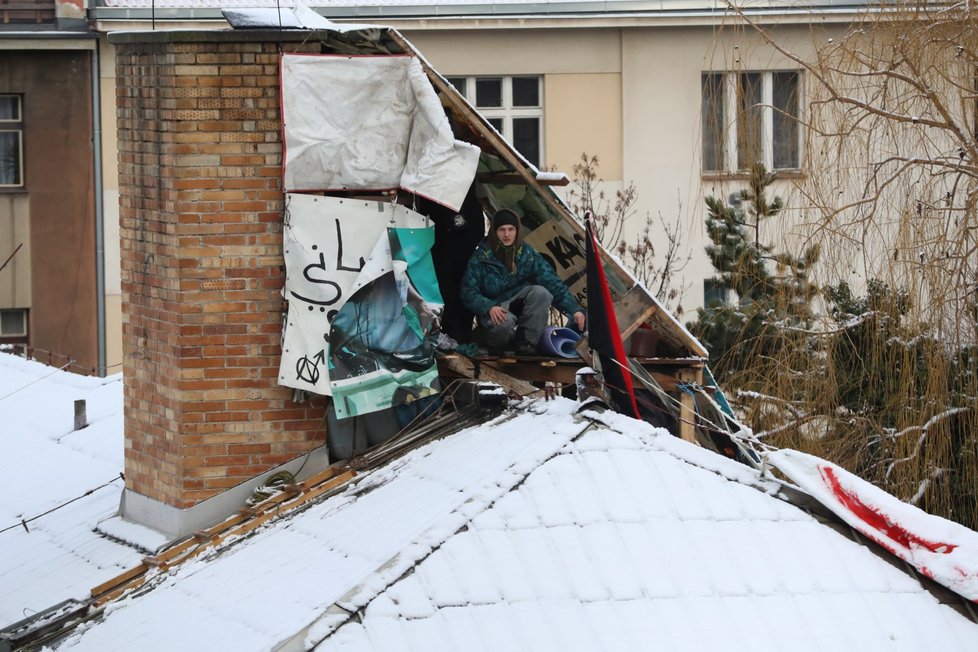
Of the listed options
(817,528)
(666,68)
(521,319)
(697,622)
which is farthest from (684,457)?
(666,68)

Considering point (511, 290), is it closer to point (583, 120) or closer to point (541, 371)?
point (541, 371)

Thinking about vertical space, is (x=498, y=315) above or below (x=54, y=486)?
above

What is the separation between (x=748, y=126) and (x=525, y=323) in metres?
2.47

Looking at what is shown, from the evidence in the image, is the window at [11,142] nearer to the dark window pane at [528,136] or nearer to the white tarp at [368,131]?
the dark window pane at [528,136]

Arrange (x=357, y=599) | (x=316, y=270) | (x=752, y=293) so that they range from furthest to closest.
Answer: (x=752, y=293), (x=316, y=270), (x=357, y=599)

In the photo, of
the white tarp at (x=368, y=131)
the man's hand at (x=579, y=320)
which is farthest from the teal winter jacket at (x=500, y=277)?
the white tarp at (x=368, y=131)

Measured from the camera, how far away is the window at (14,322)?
24.5 meters

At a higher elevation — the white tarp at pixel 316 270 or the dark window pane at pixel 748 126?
the dark window pane at pixel 748 126

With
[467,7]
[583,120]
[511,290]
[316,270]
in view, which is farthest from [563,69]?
[316,270]

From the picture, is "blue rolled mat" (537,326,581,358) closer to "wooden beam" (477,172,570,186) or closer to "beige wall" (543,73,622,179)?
"wooden beam" (477,172,570,186)

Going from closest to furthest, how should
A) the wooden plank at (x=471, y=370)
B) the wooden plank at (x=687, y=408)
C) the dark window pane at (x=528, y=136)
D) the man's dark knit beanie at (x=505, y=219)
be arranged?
the wooden plank at (x=471, y=370) → the man's dark knit beanie at (x=505, y=219) → the wooden plank at (x=687, y=408) → the dark window pane at (x=528, y=136)

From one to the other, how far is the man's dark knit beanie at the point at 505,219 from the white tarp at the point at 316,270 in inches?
34.7

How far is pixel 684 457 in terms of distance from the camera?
24.0ft

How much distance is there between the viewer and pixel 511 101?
926 inches
